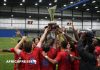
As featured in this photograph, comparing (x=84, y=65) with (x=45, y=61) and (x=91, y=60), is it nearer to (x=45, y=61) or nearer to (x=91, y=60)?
(x=91, y=60)

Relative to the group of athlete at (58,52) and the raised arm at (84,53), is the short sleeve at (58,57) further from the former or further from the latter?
the raised arm at (84,53)

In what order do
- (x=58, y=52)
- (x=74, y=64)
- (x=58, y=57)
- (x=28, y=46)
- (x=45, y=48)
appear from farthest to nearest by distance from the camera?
(x=74, y=64)
(x=58, y=52)
(x=45, y=48)
(x=58, y=57)
(x=28, y=46)

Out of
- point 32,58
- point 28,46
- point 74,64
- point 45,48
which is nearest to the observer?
point 28,46

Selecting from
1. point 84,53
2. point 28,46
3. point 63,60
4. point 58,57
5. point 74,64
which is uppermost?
point 28,46

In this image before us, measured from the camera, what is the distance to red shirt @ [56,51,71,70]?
24.8 feet

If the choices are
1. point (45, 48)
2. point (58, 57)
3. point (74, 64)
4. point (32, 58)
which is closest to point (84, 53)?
point (58, 57)

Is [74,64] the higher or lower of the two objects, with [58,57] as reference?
lower

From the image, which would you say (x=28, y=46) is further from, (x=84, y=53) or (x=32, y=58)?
(x=84, y=53)

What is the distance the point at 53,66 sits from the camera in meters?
7.95

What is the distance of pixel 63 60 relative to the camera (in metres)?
7.80

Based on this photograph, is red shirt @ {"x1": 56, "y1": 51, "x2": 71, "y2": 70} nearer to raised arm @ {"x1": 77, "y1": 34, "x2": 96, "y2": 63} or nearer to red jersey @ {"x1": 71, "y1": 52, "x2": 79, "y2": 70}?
red jersey @ {"x1": 71, "y1": 52, "x2": 79, "y2": 70}

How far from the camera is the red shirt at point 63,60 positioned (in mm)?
7561

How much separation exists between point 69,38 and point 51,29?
1355 mm

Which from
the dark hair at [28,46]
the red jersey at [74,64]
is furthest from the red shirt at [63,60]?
the dark hair at [28,46]
